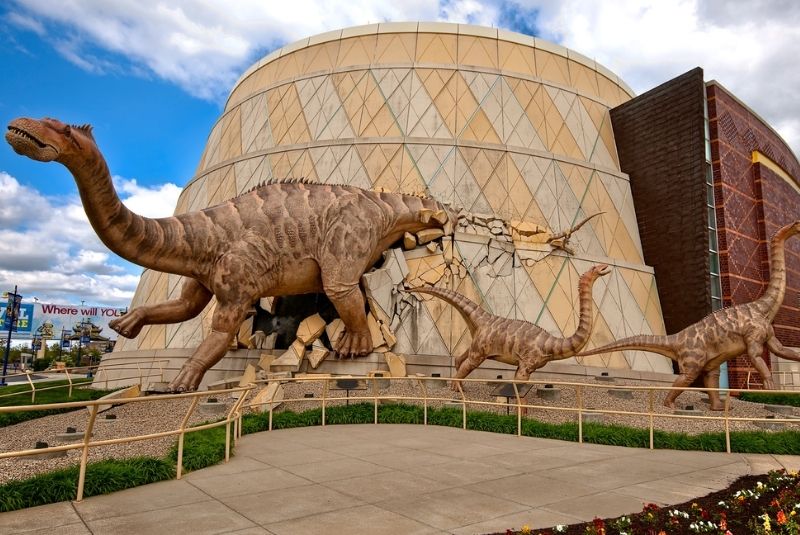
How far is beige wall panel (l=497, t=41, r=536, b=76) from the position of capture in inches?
960

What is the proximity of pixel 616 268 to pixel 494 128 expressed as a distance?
7.04 metres

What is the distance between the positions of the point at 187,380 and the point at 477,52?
18.2 metres

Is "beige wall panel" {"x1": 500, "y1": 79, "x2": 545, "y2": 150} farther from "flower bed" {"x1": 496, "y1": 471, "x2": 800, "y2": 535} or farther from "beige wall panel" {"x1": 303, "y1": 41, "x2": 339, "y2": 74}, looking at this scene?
"flower bed" {"x1": 496, "y1": 471, "x2": 800, "y2": 535}

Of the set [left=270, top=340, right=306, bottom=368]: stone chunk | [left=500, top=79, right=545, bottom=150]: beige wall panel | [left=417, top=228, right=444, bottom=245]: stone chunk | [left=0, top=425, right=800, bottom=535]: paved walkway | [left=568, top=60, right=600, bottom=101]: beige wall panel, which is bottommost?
[left=0, top=425, right=800, bottom=535]: paved walkway

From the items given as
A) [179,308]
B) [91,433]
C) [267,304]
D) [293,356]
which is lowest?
[91,433]

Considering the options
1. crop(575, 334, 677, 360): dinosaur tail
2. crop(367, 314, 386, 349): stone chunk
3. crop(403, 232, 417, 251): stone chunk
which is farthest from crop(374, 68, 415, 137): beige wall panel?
crop(575, 334, 677, 360): dinosaur tail

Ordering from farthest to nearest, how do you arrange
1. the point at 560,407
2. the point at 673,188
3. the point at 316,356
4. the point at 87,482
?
the point at 673,188, the point at 316,356, the point at 560,407, the point at 87,482

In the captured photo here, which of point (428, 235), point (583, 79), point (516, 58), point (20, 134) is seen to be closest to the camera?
point (20, 134)

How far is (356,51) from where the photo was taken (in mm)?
24859

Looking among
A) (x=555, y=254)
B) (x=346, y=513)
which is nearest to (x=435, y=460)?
(x=346, y=513)

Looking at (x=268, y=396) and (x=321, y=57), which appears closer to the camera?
(x=268, y=396)

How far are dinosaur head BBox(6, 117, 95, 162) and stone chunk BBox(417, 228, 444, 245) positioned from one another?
10.1m

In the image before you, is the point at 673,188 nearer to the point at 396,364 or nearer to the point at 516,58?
the point at 516,58

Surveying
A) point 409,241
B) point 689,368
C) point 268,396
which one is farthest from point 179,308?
point 689,368
